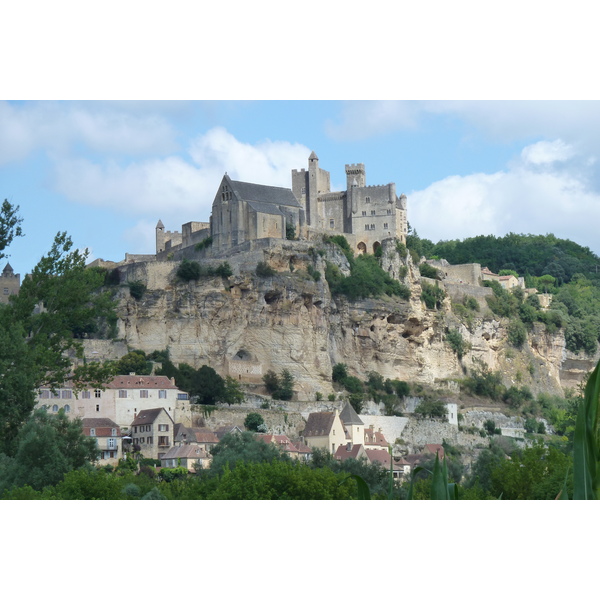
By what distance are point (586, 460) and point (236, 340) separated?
56.3 m

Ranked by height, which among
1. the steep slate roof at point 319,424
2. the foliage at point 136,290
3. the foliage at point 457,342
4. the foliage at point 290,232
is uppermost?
the foliage at point 290,232

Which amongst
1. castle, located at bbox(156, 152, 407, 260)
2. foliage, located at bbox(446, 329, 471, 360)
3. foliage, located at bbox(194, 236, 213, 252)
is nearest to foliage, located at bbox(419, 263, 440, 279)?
castle, located at bbox(156, 152, 407, 260)

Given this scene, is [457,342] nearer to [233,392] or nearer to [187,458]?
[233,392]

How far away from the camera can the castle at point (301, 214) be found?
216 ft

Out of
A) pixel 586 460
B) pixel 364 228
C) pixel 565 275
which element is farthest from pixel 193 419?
pixel 565 275

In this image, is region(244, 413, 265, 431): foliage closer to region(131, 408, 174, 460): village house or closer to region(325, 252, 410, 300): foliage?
region(131, 408, 174, 460): village house

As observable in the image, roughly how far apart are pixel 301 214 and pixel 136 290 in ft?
43.4

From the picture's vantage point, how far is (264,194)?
69.1 m

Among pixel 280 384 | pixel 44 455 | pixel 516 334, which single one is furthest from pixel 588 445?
pixel 516 334

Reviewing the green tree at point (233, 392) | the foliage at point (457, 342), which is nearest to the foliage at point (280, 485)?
the green tree at point (233, 392)

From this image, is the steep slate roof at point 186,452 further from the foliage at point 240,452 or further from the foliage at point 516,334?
the foliage at point 516,334

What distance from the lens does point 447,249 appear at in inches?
4077

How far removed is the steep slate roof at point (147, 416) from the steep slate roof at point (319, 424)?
25.6 feet

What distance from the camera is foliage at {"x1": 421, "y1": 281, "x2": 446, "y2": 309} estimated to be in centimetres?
7169
